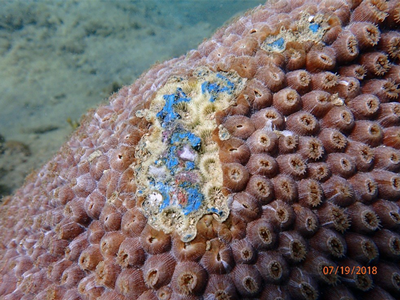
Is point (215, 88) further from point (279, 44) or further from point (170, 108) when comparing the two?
point (279, 44)

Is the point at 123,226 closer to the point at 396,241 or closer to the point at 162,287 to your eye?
the point at 162,287

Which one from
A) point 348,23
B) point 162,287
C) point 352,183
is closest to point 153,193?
point 162,287

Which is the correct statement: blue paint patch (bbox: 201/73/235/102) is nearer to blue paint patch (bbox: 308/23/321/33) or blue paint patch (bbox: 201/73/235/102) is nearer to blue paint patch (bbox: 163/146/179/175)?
blue paint patch (bbox: 163/146/179/175)
